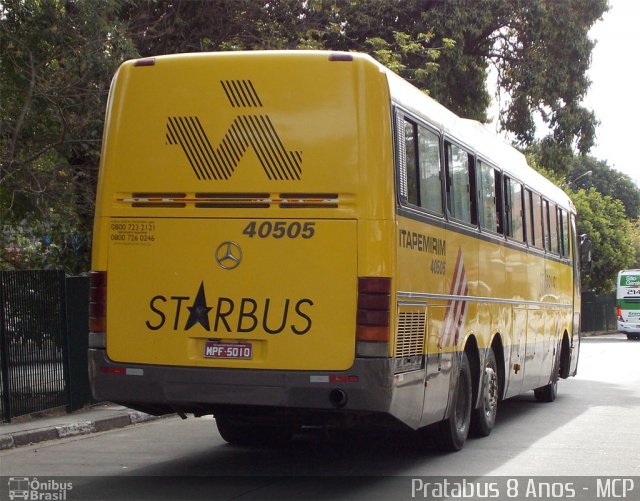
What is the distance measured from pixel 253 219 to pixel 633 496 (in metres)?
3.64

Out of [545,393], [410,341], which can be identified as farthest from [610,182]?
[410,341]

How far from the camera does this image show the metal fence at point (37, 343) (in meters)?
12.9

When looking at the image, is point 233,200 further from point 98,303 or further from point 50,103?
point 50,103

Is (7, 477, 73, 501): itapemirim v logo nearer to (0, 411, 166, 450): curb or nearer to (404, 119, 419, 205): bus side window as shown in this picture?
(0, 411, 166, 450): curb

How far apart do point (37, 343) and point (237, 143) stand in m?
5.56

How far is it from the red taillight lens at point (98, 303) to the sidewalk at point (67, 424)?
2.99 meters

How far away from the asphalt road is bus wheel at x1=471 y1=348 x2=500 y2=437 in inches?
9.3

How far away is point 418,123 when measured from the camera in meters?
9.95

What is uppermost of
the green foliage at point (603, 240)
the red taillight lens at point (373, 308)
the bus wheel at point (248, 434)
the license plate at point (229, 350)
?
the green foliage at point (603, 240)

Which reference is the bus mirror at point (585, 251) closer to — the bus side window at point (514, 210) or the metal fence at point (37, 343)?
the bus side window at point (514, 210)

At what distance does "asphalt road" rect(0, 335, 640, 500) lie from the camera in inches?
356

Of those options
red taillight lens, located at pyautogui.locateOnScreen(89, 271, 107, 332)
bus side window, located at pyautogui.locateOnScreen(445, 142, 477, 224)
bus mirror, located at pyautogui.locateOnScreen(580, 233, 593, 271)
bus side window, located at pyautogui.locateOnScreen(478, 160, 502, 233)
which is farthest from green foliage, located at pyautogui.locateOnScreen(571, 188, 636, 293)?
red taillight lens, located at pyautogui.locateOnScreen(89, 271, 107, 332)

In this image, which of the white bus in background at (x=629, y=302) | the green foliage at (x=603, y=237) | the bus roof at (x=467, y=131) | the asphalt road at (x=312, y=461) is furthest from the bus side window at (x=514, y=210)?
the green foliage at (x=603, y=237)

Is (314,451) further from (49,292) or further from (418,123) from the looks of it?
(49,292)
